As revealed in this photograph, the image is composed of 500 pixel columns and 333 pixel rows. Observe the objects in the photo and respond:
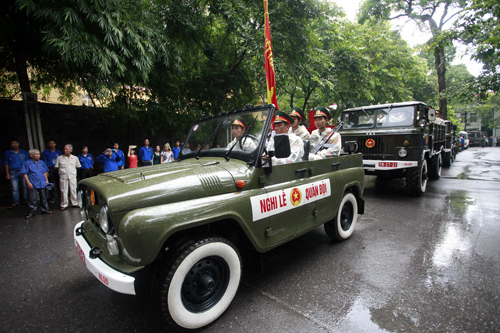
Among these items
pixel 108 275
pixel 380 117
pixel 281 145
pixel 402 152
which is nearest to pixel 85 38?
pixel 281 145

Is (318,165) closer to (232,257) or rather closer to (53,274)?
(232,257)

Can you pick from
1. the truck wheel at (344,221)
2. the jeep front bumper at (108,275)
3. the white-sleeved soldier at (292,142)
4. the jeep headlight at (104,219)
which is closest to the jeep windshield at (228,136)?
the white-sleeved soldier at (292,142)

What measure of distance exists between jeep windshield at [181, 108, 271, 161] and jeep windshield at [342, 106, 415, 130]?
568cm

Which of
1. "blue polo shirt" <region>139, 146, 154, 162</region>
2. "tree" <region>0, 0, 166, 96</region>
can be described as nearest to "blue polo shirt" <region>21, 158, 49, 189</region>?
"tree" <region>0, 0, 166, 96</region>

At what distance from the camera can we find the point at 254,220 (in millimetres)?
2504

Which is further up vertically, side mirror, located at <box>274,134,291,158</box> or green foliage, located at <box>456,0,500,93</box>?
green foliage, located at <box>456,0,500,93</box>

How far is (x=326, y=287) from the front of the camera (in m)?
2.83

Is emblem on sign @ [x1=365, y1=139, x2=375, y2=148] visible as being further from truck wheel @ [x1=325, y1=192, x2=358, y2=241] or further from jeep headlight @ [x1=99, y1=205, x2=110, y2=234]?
jeep headlight @ [x1=99, y1=205, x2=110, y2=234]

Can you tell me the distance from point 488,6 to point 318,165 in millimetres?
8320

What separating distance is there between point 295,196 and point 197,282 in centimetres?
137

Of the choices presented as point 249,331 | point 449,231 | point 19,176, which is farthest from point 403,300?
point 19,176

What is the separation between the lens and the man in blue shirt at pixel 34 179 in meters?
5.95

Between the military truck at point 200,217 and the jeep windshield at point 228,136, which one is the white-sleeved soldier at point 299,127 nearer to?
the military truck at point 200,217

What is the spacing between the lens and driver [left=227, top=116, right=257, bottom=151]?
9.44 ft
